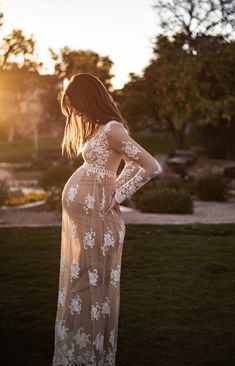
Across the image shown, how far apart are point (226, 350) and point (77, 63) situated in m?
26.2

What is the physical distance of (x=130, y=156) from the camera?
4637 millimetres

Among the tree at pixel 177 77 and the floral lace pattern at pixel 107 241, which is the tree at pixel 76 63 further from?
the floral lace pattern at pixel 107 241

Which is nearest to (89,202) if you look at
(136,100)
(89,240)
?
(89,240)

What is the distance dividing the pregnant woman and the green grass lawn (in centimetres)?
79

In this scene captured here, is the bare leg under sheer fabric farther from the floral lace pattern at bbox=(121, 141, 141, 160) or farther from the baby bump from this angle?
the floral lace pattern at bbox=(121, 141, 141, 160)

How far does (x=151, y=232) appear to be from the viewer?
12.4 meters

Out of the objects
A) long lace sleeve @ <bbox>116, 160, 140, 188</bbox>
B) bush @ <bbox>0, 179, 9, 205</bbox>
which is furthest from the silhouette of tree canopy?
long lace sleeve @ <bbox>116, 160, 140, 188</bbox>

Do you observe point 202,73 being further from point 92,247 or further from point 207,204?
point 92,247

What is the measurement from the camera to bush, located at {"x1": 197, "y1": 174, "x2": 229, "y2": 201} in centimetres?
1877

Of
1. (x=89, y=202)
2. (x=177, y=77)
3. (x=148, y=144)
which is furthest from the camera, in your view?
(x=148, y=144)

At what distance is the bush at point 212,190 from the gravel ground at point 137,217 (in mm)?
2104

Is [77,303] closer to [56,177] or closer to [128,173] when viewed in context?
[128,173]

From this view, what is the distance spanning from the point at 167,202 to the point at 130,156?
1150cm

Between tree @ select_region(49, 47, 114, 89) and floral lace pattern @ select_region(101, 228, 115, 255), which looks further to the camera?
tree @ select_region(49, 47, 114, 89)
